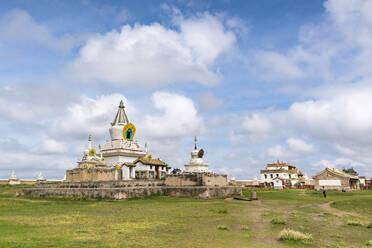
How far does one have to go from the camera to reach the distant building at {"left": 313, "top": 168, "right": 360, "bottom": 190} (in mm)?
52281

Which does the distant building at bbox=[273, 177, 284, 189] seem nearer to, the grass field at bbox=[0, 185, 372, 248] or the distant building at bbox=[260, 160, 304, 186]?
the distant building at bbox=[260, 160, 304, 186]

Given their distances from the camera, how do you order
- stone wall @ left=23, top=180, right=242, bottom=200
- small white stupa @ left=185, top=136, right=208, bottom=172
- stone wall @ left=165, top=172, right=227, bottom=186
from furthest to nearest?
small white stupa @ left=185, top=136, right=208, bottom=172 → stone wall @ left=165, top=172, right=227, bottom=186 → stone wall @ left=23, top=180, right=242, bottom=200

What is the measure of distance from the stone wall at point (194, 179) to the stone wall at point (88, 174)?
29.6 feet

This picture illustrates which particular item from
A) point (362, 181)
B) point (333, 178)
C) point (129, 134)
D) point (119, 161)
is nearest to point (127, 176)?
point (119, 161)

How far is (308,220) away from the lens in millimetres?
16906

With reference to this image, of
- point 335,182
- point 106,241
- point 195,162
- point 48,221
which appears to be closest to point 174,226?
point 106,241

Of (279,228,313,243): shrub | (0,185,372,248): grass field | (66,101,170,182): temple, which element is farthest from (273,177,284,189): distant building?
(279,228,313,243): shrub

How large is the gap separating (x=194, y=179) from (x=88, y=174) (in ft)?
45.5

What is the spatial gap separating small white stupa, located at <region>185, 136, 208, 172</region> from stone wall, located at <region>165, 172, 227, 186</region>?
2357 mm

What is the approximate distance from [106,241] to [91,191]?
64.9ft

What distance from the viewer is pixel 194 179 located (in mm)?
32438

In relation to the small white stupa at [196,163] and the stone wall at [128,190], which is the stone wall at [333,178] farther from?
the small white stupa at [196,163]

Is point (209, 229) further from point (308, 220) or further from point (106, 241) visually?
point (308, 220)

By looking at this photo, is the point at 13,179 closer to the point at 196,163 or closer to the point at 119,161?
the point at 119,161
